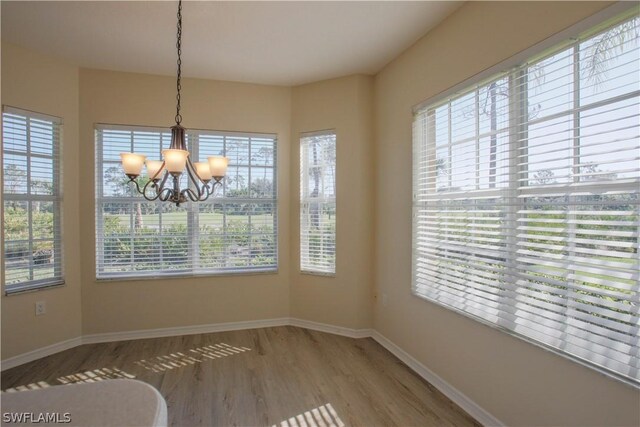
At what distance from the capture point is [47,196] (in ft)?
10.1

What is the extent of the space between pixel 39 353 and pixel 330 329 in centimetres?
278

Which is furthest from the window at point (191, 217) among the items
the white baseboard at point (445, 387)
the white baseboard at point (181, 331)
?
the white baseboard at point (445, 387)

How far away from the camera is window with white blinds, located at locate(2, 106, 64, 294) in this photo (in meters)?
2.84

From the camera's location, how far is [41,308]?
3.03 meters

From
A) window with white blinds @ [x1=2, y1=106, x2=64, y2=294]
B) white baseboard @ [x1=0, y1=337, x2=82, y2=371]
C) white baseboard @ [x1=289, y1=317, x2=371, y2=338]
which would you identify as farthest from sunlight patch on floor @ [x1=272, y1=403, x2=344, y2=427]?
window with white blinds @ [x1=2, y1=106, x2=64, y2=294]

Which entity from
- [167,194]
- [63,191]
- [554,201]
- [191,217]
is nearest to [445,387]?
[554,201]

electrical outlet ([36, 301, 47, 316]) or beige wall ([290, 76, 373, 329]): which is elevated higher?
beige wall ([290, 76, 373, 329])

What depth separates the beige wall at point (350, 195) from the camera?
3.51 meters

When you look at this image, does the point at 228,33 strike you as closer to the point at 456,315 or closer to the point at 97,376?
the point at 456,315

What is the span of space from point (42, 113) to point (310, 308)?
328 cm

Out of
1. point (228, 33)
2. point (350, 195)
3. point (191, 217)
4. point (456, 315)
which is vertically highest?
point (228, 33)

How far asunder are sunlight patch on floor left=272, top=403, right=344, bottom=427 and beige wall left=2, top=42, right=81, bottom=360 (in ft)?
8.22

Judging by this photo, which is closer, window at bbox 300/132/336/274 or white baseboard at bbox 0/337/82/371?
white baseboard at bbox 0/337/82/371
